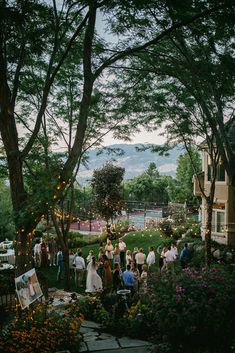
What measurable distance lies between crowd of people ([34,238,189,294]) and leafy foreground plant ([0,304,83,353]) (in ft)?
9.47

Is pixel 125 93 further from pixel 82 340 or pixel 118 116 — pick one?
pixel 82 340

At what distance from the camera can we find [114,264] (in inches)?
647

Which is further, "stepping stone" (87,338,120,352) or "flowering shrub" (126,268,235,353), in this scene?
"stepping stone" (87,338,120,352)

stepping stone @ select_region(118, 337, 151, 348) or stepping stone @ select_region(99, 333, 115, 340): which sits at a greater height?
stepping stone @ select_region(118, 337, 151, 348)

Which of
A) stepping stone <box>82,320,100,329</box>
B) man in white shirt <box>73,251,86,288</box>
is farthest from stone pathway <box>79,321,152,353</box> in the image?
man in white shirt <box>73,251,86,288</box>

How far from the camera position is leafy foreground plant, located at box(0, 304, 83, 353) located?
798cm

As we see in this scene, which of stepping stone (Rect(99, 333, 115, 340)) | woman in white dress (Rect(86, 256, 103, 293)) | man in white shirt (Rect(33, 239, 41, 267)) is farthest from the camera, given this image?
man in white shirt (Rect(33, 239, 41, 267))

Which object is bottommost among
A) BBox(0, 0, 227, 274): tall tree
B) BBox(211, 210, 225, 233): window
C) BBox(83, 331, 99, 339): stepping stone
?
BBox(83, 331, 99, 339): stepping stone

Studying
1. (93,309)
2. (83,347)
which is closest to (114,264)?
(93,309)

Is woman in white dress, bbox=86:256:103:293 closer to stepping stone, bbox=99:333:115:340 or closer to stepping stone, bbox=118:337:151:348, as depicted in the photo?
stepping stone, bbox=99:333:115:340

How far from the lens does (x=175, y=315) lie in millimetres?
7785

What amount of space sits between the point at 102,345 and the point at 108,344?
0.50 feet

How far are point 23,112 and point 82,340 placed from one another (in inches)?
394

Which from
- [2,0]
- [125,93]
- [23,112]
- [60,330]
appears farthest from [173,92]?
[60,330]
